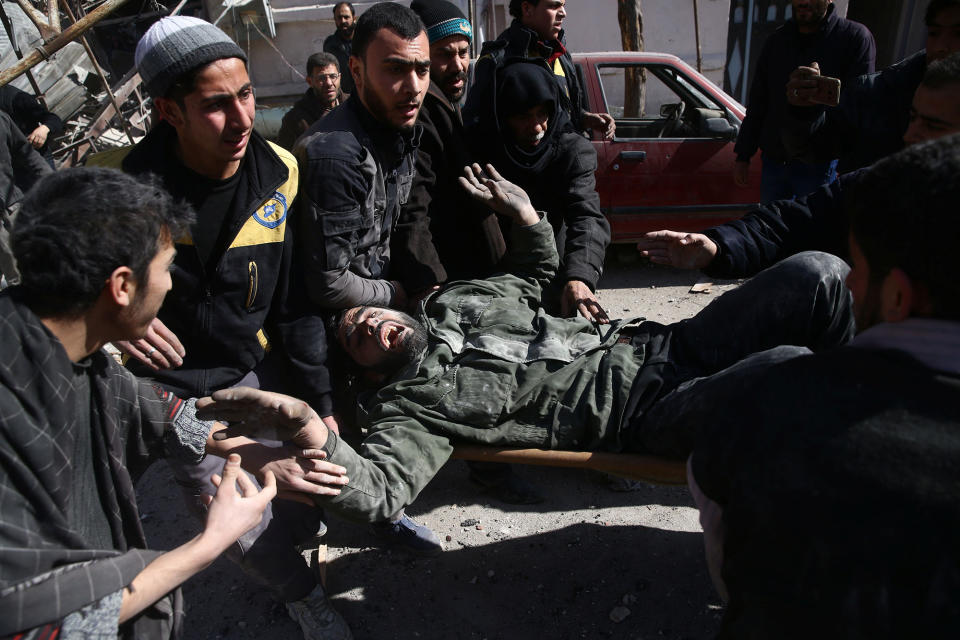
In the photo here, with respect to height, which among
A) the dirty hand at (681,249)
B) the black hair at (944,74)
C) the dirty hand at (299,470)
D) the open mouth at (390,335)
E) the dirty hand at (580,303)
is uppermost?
the black hair at (944,74)

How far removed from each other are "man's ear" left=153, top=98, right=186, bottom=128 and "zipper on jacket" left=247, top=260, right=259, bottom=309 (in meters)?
0.50

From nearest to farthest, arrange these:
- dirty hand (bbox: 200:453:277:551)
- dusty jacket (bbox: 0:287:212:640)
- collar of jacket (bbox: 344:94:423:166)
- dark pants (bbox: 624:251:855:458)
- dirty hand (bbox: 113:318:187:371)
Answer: dusty jacket (bbox: 0:287:212:640) < dirty hand (bbox: 200:453:277:551) < dirty hand (bbox: 113:318:187:371) < dark pants (bbox: 624:251:855:458) < collar of jacket (bbox: 344:94:423:166)

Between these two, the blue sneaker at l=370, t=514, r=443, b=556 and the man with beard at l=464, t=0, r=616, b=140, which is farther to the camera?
the man with beard at l=464, t=0, r=616, b=140

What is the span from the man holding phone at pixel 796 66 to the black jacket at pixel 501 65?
1.21 m

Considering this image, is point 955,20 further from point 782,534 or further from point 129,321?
point 129,321

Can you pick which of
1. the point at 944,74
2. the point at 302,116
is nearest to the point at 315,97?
the point at 302,116

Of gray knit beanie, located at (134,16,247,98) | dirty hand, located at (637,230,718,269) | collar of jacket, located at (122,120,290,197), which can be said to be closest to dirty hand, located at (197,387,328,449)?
collar of jacket, located at (122,120,290,197)

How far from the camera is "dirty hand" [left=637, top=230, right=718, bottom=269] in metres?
2.57

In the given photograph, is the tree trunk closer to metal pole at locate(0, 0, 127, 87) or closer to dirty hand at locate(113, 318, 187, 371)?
metal pole at locate(0, 0, 127, 87)

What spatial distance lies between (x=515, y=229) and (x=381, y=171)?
2.43 feet

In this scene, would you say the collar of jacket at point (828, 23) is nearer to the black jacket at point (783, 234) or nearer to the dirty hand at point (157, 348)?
the black jacket at point (783, 234)

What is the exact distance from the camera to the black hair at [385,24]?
2.62 meters

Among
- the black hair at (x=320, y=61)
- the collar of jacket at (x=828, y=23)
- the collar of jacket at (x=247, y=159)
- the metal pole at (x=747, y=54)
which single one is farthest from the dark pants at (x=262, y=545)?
the metal pole at (x=747, y=54)

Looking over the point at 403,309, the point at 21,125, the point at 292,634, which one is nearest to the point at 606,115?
the point at 403,309
